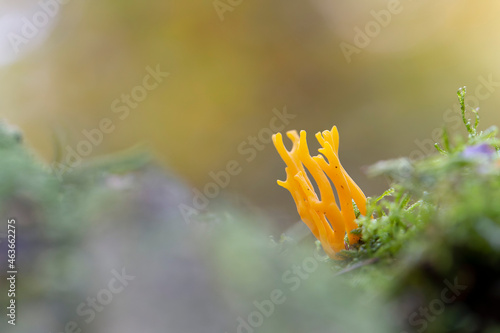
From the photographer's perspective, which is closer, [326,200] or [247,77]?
[326,200]

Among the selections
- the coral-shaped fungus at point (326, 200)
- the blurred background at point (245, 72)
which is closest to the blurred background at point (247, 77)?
the blurred background at point (245, 72)

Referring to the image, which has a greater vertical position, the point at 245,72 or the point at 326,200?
the point at 245,72

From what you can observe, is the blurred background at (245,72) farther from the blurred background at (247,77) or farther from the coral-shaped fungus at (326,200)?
the coral-shaped fungus at (326,200)

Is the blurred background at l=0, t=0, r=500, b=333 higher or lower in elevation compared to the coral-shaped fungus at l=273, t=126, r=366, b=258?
higher

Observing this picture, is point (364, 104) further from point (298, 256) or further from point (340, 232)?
point (298, 256)

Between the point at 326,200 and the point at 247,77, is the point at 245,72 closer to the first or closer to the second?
the point at 247,77

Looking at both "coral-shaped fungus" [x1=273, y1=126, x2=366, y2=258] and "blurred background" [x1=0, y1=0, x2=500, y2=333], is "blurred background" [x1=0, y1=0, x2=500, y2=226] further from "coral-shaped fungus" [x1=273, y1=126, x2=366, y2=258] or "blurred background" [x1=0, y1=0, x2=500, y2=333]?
"coral-shaped fungus" [x1=273, y1=126, x2=366, y2=258]

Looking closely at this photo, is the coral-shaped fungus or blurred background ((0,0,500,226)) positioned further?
blurred background ((0,0,500,226))

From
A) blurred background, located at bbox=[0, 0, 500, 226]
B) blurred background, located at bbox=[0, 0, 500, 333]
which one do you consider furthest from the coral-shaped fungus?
blurred background, located at bbox=[0, 0, 500, 226]

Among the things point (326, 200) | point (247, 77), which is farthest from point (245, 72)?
point (326, 200)
